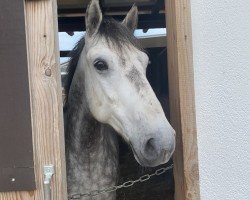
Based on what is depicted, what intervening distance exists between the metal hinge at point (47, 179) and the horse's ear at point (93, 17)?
886 millimetres

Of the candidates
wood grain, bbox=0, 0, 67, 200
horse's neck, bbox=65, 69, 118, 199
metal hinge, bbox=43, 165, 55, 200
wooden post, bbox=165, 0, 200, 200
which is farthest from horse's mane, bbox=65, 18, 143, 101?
metal hinge, bbox=43, 165, 55, 200

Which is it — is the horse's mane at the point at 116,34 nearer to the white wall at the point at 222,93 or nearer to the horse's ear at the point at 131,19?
the horse's ear at the point at 131,19

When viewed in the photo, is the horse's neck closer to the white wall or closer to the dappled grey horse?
the dappled grey horse

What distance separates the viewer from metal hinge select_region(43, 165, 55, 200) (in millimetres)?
1327

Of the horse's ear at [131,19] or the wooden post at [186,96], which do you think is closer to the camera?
the wooden post at [186,96]

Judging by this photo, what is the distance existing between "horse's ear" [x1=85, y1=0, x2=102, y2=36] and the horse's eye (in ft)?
0.67

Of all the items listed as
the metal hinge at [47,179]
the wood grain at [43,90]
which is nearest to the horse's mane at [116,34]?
the wood grain at [43,90]

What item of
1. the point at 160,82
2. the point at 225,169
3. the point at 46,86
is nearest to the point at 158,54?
the point at 160,82

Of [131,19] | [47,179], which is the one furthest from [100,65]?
[47,179]

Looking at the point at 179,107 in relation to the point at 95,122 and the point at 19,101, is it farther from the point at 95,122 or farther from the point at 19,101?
the point at 95,122

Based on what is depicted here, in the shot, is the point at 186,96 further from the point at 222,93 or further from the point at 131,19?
the point at 131,19

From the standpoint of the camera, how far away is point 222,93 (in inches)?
63.1

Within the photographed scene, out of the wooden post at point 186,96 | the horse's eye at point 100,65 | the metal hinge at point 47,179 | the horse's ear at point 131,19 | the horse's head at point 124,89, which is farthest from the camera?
the horse's ear at point 131,19

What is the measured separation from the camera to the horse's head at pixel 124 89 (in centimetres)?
160
